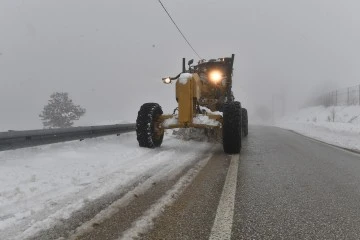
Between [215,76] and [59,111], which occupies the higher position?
[215,76]

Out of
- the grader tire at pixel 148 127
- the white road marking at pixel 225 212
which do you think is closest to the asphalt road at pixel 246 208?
the white road marking at pixel 225 212

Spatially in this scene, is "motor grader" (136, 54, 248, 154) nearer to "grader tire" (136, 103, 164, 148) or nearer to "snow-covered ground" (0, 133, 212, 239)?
"grader tire" (136, 103, 164, 148)

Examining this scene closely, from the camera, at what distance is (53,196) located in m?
4.05

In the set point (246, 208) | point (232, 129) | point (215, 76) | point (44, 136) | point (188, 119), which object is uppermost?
point (215, 76)

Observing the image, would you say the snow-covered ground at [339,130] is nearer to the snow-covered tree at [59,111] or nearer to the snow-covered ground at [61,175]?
the snow-covered ground at [61,175]

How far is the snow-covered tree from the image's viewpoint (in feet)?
169

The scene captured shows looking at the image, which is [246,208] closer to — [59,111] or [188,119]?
[188,119]

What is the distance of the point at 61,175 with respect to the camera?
5160 millimetres

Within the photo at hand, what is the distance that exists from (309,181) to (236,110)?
342 cm

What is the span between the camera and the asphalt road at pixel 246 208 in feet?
9.59

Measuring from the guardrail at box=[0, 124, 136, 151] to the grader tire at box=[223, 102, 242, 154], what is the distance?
366 cm

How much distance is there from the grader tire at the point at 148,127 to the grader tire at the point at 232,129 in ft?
6.44

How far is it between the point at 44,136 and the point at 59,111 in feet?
155

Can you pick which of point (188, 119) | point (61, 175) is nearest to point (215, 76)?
point (188, 119)
